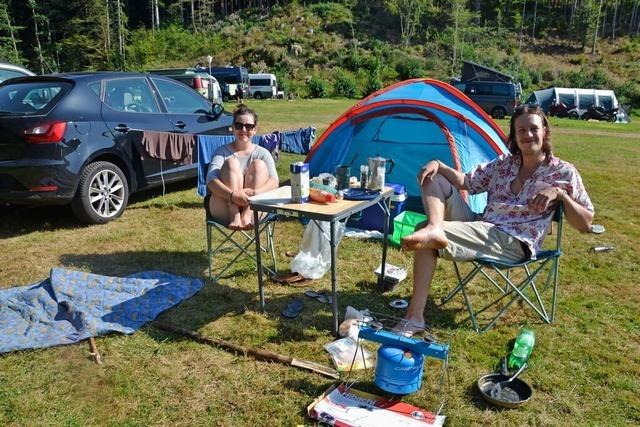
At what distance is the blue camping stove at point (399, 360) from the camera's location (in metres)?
2.30

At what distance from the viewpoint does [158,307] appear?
340cm

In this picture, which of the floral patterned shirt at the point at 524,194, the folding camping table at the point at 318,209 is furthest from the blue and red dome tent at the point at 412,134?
the folding camping table at the point at 318,209

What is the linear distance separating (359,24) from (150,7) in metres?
24.1

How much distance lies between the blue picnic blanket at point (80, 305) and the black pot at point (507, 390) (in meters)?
2.11

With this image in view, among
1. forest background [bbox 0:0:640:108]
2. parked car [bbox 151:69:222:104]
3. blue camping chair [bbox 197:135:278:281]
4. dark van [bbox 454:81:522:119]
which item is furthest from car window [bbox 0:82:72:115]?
forest background [bbox 0:0:640:108]

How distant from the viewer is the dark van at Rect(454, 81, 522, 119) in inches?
846

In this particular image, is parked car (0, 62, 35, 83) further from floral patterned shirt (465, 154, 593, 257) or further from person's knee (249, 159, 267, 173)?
floral patterned shirt (465, 154, 593, 257)

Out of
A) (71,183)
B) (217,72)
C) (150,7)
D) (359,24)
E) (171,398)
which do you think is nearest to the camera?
(171,398)

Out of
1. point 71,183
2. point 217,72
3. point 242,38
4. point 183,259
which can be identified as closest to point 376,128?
point 183,259

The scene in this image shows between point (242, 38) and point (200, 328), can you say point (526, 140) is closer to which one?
point (200, 328)

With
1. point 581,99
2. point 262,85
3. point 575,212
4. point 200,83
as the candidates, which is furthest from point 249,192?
point 262,85

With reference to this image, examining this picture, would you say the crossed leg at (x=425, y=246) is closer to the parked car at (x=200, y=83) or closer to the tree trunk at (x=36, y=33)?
the parked car at (x=200, y=83)

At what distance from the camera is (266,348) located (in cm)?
295

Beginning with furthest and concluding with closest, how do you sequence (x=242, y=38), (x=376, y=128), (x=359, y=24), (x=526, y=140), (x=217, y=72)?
(x=359, y=24) < (x=242, y=38) < (x=217, y=72) < (x=376, y=128) < (x=526, y=140)
